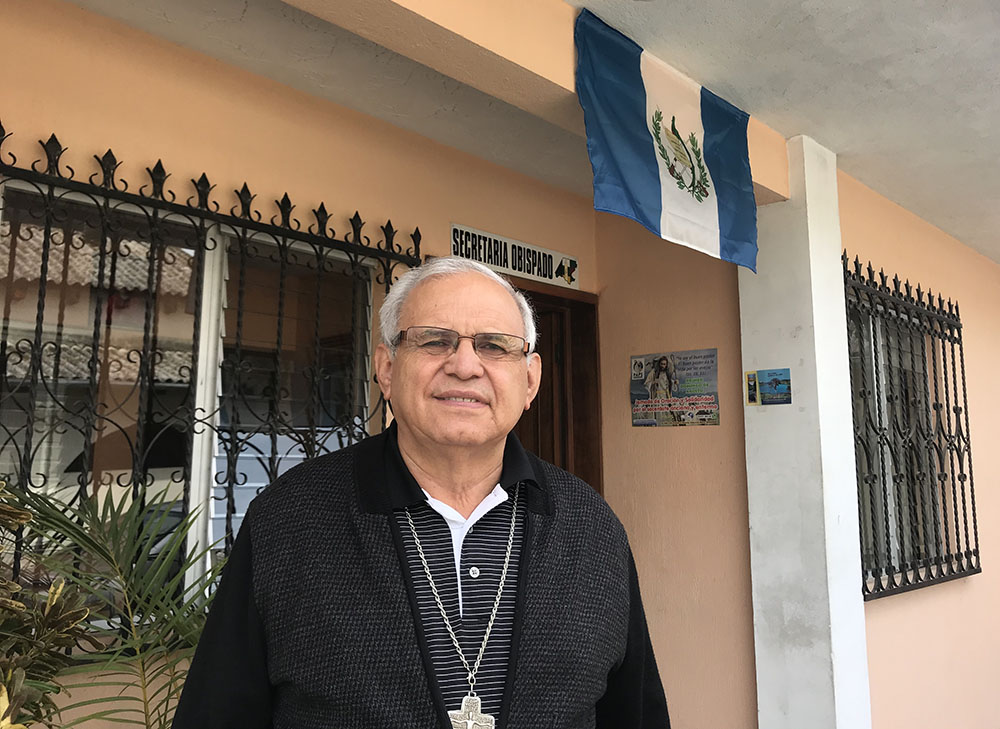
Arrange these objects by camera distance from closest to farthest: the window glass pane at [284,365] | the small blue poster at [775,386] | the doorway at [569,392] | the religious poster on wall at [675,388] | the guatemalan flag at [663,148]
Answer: the guatemalan flag at [663,148] → the window glass pane at [284,365] → the small blue poster at [775,386] → the religious poster on wall at [675,388] → the doorway at [569,392]

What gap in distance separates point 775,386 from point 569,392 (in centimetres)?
120

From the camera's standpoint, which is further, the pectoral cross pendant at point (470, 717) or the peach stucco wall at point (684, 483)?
the peach stucco wall at point (684, 483)

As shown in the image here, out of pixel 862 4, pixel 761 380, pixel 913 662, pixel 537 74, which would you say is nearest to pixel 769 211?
pixel 761 380

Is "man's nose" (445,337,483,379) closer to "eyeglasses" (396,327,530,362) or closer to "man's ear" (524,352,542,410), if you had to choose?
"eyeglasses" (396,327,530,362)

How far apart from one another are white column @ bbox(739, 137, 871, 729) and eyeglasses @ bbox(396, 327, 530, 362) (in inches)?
79.5

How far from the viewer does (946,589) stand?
13.0 feet

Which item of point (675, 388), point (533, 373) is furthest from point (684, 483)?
point (533, 373)

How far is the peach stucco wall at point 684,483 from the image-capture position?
3121mm

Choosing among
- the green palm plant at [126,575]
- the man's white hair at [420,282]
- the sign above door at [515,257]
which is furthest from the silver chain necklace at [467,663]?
the sign above door at [515,257]

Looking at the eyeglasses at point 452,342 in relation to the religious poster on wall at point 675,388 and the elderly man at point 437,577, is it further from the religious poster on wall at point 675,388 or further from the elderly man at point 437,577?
the religious poster on wall at point 675,388

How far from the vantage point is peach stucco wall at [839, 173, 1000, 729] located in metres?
3.45

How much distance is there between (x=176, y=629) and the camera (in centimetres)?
171

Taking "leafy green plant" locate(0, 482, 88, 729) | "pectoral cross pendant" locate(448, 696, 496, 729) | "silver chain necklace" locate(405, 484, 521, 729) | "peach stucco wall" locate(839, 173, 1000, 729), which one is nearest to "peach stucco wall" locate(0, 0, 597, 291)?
"leafy green plant" locate(0, 482, 88, 729)

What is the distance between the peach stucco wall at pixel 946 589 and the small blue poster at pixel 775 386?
1038 millimetres
